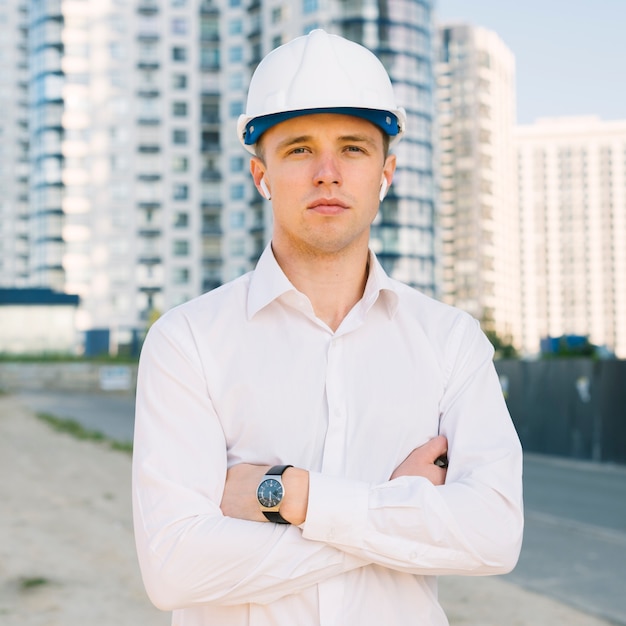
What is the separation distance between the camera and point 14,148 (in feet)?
320

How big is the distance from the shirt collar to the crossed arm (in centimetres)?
37

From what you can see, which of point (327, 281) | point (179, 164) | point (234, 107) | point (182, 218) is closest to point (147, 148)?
point (179, 164)

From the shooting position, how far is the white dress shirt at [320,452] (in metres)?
2.11

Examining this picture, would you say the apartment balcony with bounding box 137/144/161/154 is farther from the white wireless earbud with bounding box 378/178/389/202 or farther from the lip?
the lip

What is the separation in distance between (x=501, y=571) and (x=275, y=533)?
1.84ft

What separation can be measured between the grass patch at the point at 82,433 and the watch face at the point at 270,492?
13.7 meters

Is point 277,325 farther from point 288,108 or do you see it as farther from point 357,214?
point 288,108

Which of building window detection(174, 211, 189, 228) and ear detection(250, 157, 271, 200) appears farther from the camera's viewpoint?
building window detection(174, 211, 189, 228)

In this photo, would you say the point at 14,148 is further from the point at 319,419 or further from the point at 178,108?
the point at 319,419

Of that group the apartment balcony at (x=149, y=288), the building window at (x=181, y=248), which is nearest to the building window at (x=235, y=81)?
the building window at (x=181, y=248)

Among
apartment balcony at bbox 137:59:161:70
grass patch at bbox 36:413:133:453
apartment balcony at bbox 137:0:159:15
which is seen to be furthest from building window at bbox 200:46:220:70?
grass patch at bbox 36:413:133:453

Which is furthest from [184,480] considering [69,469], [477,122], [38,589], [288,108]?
[477,122]

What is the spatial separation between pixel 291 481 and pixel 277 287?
1.57 feet

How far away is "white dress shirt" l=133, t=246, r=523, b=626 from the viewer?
2109 mm
